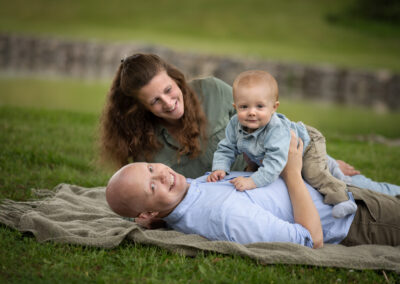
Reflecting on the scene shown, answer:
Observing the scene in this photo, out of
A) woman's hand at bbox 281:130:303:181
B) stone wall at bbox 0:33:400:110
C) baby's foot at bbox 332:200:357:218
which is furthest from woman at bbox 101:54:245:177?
stone wall at bbox 0:33:400:110

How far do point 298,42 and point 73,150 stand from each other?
1543cm

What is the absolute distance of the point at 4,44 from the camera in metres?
17.0

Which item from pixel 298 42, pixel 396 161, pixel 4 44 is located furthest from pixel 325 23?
pixel 396 161

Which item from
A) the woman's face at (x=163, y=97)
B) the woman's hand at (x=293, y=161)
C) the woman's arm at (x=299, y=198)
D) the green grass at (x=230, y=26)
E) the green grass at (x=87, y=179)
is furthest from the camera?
the green grass at (x=230, y=26)

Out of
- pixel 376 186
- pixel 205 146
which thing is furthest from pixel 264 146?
pixel 376 186

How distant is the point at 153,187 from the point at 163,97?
95 cm

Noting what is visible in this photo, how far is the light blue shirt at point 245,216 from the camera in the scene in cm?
302

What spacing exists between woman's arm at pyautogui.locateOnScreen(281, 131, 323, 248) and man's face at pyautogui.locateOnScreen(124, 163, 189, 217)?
734mm

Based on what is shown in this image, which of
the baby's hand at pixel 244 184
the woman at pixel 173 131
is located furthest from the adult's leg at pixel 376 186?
the baby's hand at pixel 244 184

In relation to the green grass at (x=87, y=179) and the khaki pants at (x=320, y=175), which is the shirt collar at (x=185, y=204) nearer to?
the green grass at (x=87, y=179)

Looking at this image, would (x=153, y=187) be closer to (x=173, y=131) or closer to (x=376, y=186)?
(x=173, y=131)

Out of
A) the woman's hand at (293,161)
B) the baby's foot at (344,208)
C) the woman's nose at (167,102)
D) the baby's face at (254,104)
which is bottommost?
the baby's foot at (344,208)

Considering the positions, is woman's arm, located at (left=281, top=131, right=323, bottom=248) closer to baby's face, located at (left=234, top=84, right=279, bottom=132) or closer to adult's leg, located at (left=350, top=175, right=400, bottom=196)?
baby's face, located at (left=234, top=84, right=279, bottom=132)

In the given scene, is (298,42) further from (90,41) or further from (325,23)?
(90,41)
